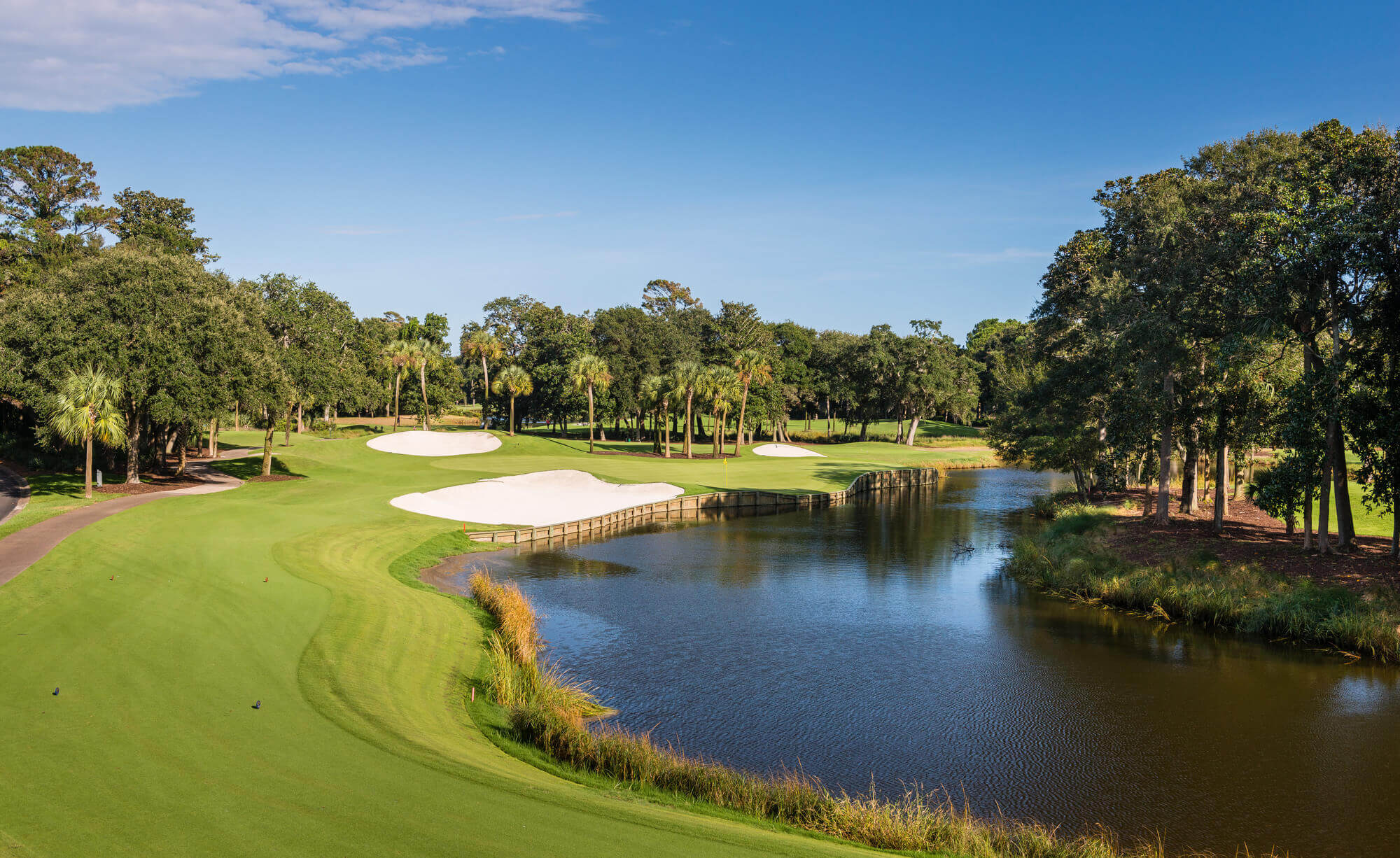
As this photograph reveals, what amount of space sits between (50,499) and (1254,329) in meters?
40.2

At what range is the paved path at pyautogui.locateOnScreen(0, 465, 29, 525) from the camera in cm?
2607

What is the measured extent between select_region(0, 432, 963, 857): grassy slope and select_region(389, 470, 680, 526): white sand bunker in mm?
12322

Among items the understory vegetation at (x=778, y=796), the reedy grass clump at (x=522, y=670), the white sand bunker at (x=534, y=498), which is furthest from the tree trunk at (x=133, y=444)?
the understory vegetation at (x=778, y=796)

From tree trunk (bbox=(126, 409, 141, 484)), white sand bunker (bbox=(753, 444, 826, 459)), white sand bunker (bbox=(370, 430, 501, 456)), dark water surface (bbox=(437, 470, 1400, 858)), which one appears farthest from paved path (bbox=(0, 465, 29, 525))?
white sand bunker (bbox=(753, 444, 826, 459))

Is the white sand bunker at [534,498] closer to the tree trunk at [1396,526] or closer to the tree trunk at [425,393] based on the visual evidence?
the tree trunk at [425,393]

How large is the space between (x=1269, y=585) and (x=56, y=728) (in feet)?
87.2

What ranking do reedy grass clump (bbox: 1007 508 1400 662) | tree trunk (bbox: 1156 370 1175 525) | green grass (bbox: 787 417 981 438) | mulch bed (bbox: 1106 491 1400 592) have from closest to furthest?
reedy grass clump (bbox: 1007 508 1400 662) < mulch bed (bbox: 1106 491 1400 592) < tree trunk (bbox: 1156 370 1175 525) < green grass (bbox: 787 417 981 438)

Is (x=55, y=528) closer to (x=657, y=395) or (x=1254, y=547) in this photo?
(x=1254, y=547)

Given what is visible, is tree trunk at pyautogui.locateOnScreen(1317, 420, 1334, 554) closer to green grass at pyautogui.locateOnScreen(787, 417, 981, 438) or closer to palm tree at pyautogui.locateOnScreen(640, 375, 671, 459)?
palm tree at pyautogui.locateOnScreen(640, 375, 671, 459)

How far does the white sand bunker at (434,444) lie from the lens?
187ft

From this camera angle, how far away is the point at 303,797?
8625mm

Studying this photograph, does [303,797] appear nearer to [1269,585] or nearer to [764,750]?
[764,750]

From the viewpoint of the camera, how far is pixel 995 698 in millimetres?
17188

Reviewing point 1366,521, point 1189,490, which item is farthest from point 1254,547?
point 1189,490
